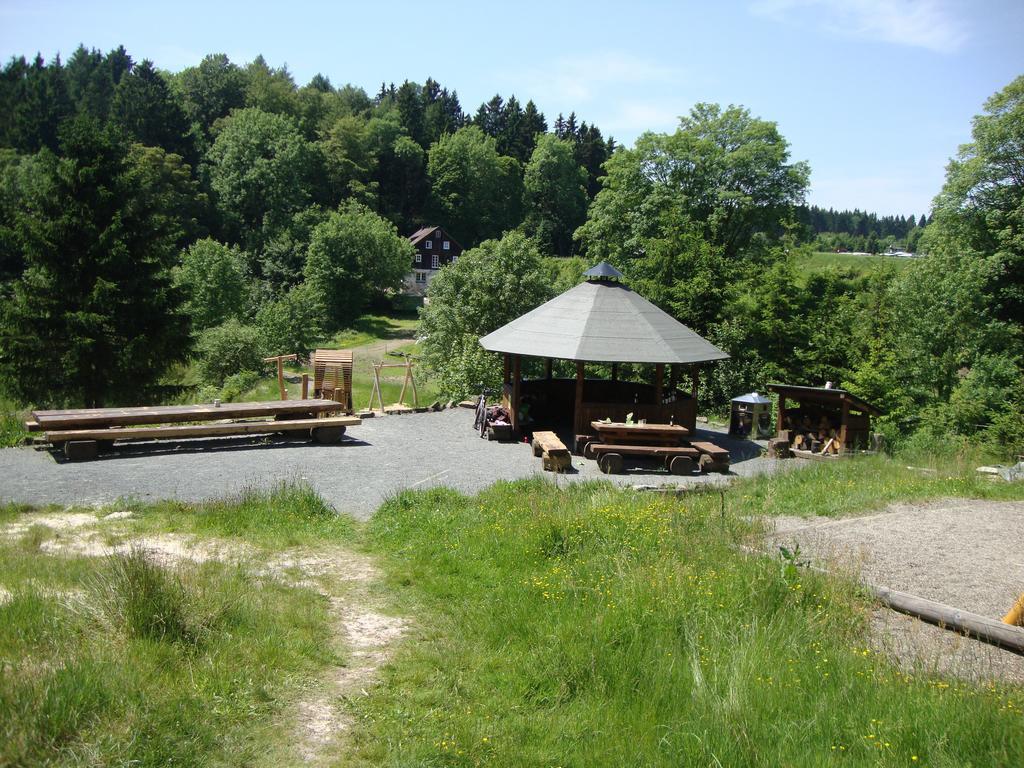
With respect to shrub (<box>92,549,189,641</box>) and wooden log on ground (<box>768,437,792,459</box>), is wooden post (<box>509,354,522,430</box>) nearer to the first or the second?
wooden log on ground (<box>768,437,792,459</box>)

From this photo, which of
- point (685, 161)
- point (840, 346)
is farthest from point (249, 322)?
point (840, 346)

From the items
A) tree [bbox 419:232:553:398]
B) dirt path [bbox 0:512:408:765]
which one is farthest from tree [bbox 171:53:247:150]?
dirt path [bbox 0:512:408:765]

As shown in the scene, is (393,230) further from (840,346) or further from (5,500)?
(5,500)

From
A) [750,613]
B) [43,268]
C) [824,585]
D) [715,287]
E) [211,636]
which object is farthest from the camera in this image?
[715,287]

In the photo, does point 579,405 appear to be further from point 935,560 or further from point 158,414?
point 158,414

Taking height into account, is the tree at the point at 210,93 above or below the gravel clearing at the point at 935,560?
above

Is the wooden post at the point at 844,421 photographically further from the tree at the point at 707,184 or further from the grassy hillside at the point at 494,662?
the tree at the point at 707,184

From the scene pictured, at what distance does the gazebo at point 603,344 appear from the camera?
48.6 ft

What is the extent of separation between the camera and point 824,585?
20.8 feet

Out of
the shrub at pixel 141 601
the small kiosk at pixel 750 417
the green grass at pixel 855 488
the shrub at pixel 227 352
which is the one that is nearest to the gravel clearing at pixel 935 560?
Result: the green grass at pixel 855 488

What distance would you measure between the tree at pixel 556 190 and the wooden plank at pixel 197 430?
67.6 meters

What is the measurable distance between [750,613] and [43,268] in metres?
22.7

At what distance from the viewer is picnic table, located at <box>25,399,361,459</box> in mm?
12617

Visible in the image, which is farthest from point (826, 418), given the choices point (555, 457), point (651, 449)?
point (555, 457)
